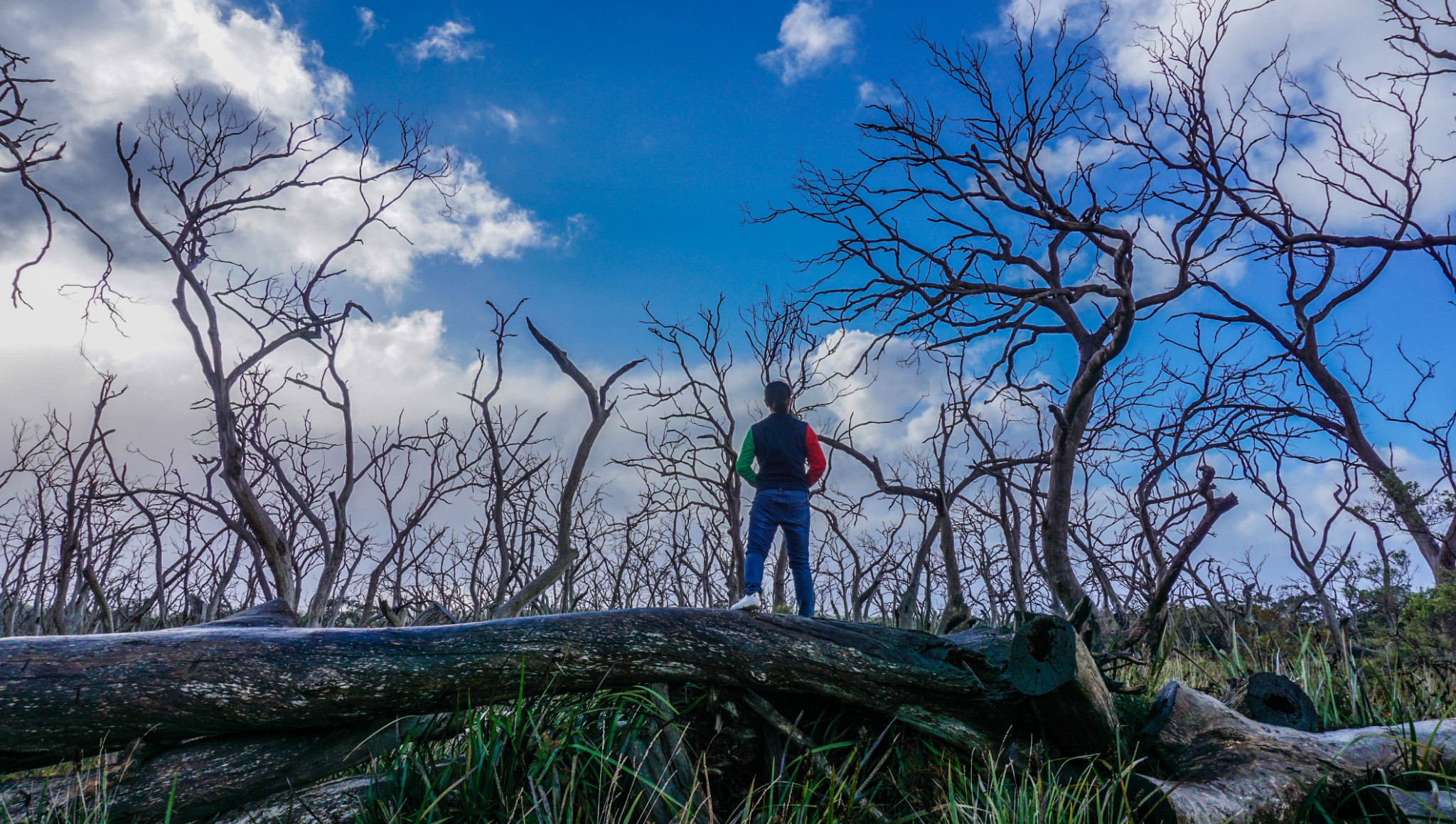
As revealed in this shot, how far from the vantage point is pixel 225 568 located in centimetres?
1351

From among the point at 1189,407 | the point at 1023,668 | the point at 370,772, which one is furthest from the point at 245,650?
the point at 1189,407

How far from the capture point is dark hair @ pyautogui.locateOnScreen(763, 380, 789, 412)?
25.5ft

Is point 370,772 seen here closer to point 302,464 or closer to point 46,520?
point 302,464

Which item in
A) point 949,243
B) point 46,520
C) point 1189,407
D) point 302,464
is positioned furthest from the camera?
point 302,464

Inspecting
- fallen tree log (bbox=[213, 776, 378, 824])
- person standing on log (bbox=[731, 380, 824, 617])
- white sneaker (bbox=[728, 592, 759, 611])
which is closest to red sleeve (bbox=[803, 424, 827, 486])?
person standing on log (bbox=[731, 380, 824, 617])

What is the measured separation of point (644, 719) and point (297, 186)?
10.2m

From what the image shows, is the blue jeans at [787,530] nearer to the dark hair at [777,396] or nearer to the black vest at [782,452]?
the black vest at [782,452]

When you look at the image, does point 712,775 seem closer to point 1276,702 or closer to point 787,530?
point 1276,702

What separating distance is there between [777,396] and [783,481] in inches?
33.3

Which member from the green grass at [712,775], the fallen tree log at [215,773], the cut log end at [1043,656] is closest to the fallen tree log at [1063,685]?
the cut log end at [1043,656]

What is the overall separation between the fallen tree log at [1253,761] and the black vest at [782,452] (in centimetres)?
411

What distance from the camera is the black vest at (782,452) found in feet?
24.8

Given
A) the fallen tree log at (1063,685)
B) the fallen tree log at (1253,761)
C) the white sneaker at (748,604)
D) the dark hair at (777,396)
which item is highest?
the dark hair at (777,396)

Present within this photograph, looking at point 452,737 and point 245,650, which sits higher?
point 245,650
